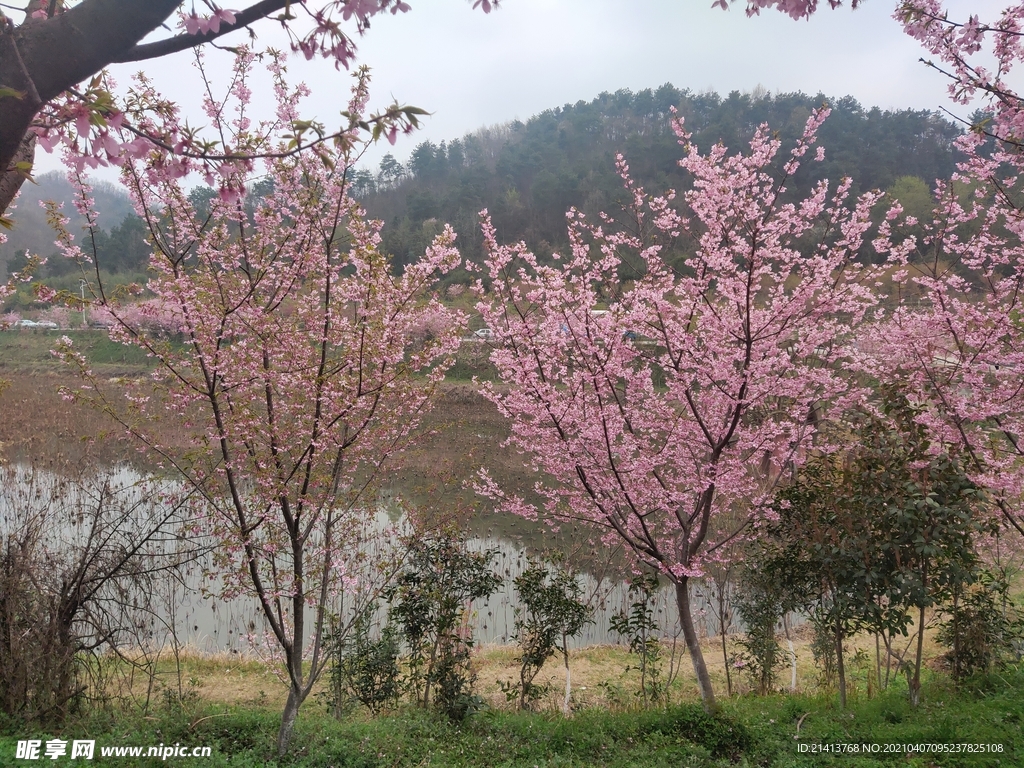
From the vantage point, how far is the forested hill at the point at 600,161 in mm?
32125

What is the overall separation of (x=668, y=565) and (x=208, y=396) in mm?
→ 3907

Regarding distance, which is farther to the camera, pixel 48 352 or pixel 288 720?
pixel 48 352

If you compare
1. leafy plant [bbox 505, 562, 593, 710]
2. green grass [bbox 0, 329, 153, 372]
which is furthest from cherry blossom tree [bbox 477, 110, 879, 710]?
green grass [bbox 0, 329, 153, 372]

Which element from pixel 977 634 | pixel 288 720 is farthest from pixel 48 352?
pixel 977 634

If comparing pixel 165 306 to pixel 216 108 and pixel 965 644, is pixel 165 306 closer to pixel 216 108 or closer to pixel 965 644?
pixel 216 108

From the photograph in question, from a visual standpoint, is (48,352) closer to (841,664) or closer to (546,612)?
(546,612)

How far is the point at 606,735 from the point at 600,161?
4106cm

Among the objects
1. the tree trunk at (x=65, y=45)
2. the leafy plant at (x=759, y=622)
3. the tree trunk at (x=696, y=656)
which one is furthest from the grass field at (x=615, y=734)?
the tree trunk at (x=65, y=45)

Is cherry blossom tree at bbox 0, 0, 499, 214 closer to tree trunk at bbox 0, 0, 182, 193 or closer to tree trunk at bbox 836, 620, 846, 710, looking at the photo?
tree trunk at bbox 0, 0, 182, 193

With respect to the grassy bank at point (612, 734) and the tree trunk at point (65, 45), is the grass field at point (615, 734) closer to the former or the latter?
the grassy bank at point (612, 734)

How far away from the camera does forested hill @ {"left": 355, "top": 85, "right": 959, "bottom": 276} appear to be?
32125mm

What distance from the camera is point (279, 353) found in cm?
423

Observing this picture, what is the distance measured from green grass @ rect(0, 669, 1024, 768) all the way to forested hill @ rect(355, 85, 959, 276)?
19490 mm

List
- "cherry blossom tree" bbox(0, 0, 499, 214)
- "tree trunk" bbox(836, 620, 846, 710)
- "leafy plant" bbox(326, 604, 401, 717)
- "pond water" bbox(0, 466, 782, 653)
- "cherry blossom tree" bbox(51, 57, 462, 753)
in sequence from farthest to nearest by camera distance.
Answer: "pond water" bbox(0, 466, 782, 653) → "leafy plant" bbox(326, 604, 401, 717) → "tree trunk" bbox(836, 620, 846, 710) → "cherry blossom tree" bbox(51, 57, 462, 753) → "cherry blossom tree" bbox(0, 0, 499, 214)
